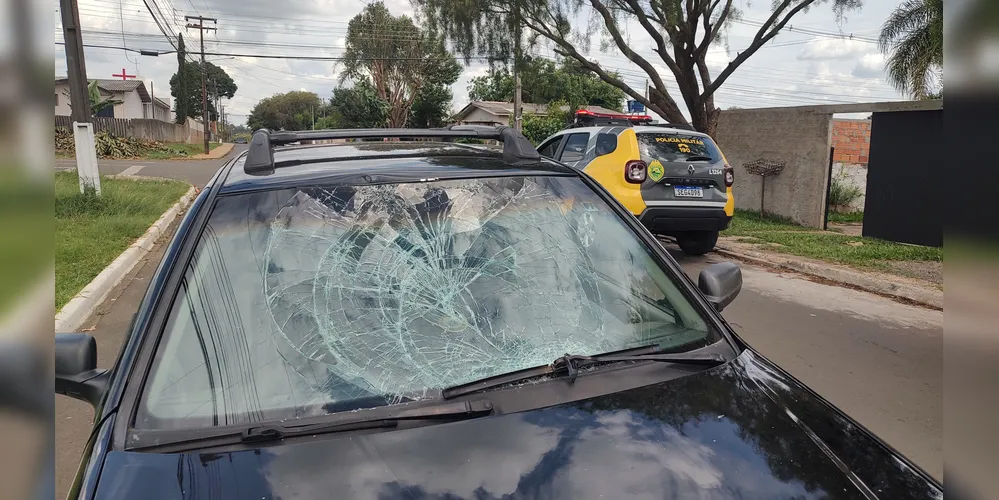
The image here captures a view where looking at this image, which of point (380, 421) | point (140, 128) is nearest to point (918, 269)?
point (380, 421)

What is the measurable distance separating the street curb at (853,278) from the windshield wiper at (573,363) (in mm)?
6145

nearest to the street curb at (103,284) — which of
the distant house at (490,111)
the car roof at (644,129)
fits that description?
the car roof at (644,129)

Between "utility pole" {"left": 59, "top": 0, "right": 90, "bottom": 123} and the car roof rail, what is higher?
"utility pole" {"left": 59, "top": 0, "right": 90, "bottom": 123}

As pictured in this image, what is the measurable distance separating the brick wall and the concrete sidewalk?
629cm

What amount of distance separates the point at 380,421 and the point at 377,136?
1.73 meters

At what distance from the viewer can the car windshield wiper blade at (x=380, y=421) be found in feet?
5.34

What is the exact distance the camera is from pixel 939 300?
7.14 meters

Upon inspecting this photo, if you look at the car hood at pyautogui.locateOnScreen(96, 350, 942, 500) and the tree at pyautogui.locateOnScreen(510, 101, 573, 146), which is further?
the tree at pyautogui.locateOnScreen(510, 101, 573, 146)

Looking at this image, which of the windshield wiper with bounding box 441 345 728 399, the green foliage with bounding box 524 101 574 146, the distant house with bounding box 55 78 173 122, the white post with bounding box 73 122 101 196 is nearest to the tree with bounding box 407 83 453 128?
the green foliage with bounding box 524 101 574 146

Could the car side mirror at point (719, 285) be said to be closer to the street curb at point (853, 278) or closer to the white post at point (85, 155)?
the street curb at point (853, 278)

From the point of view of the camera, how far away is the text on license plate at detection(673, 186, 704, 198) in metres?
8.83

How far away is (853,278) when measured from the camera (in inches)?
319

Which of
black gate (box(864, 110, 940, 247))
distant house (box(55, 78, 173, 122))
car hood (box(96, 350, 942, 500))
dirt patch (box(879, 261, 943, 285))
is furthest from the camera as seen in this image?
distant house (box(55, 78, 173, 122))

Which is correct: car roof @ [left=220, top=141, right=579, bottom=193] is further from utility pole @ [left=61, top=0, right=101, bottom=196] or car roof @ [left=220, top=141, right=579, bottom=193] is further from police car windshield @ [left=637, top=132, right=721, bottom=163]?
utility pole @ [left=61, top=0, right=101, bottom=196]
